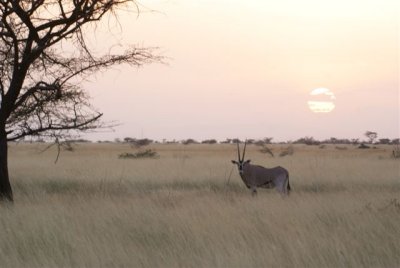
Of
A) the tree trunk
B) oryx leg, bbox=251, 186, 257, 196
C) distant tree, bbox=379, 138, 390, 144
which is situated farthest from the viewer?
distant tree, bbox=379, 138, 390, 144

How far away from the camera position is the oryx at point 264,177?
568 inches

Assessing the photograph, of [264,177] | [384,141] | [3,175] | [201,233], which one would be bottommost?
[201,233]

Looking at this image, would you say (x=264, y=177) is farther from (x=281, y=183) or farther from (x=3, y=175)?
(x=3, y=175)

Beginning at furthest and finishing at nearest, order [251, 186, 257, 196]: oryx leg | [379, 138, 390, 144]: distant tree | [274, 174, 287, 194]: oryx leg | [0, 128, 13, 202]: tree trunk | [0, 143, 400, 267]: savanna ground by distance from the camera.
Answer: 1. [379, 138, 390, 144]: distant tree
2. [274, 174, 287, 194]: oryx leg
3. [251, 186, 257, 196]: oryx leg
4. [0, 128, 13, 202]: tree trunk
5. [0, 143, 400, 267]: savanna ground

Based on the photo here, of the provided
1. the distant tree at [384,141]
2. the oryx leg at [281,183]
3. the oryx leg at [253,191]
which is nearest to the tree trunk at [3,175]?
the oryx leg at [253,191]

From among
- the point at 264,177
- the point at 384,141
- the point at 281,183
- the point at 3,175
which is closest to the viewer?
the point at 3,175

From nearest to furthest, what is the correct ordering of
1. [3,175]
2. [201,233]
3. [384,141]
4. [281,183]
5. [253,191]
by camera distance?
[201,233]
[3,175]
[253,191]
[281,183]
[384,141]

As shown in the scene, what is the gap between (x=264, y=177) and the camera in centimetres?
1486

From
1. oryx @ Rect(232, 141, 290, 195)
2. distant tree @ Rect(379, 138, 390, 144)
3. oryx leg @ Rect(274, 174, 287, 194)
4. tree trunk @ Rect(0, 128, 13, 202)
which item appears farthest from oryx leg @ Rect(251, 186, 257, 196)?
distant tree @ Rect(379, 138, 390, 144)

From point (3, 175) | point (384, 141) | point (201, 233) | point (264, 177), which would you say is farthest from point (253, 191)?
point (384, 141)

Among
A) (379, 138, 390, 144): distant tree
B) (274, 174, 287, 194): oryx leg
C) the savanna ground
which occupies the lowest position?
the savanna ground

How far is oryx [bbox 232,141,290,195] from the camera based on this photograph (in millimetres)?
14422

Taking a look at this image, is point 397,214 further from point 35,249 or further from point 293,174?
point 293,174

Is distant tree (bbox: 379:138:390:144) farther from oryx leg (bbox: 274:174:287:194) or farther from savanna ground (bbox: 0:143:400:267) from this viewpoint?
savanna ground (bbox: 0:143:400:267)
